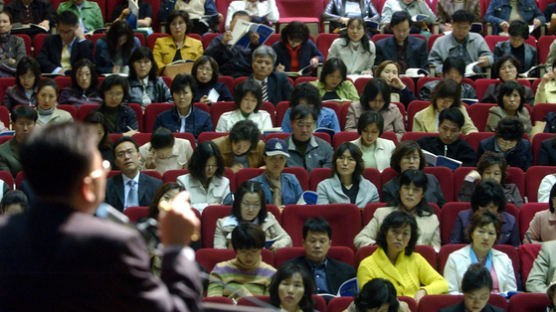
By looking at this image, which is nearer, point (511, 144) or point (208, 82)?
point (511, 144)

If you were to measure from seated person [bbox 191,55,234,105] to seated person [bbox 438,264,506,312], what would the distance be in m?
2.84

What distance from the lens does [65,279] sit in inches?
65.8

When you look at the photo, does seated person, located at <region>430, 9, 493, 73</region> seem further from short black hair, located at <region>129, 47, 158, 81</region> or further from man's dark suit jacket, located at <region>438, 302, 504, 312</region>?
man's dark suit jacket, located at <region>438, 302, 504, 312</region>

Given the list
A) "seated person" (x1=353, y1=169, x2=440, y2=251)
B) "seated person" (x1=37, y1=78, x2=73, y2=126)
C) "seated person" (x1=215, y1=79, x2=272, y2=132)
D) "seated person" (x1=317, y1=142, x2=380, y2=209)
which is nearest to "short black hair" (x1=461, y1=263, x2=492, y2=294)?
"seated person" (x1=353, y1=169, x2=440, y2=251)

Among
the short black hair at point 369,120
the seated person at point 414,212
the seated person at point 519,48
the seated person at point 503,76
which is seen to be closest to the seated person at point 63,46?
the short black hair at point 369,120

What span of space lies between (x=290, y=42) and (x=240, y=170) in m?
2.14

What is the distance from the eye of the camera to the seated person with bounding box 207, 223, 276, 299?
4.56 meters

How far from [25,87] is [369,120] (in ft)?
7.81

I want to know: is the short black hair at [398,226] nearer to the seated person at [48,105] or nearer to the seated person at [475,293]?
the seated person at [475,293]

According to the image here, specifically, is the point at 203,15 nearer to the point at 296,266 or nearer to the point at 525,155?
the point at 525,155

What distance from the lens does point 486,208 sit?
16.7 feet

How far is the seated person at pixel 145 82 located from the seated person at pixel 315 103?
0.98 metres

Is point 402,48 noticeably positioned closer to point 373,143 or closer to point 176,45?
point 176,45

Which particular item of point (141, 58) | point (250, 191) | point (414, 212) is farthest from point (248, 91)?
point (414, 212)
